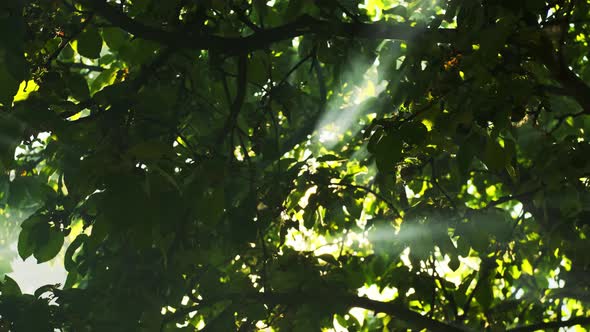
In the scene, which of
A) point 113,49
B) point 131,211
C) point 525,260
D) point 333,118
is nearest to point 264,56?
point 113,49

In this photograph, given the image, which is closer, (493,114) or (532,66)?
(493,114)

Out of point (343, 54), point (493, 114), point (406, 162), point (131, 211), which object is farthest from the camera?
point (343, 54)

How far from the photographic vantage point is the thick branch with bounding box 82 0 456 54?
2266mm

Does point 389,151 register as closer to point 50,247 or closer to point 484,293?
point 50,247

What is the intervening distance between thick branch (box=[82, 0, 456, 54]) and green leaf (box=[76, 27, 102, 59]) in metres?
0.21

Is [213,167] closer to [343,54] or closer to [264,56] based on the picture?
[264,56]

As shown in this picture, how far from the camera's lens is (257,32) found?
8.87ft

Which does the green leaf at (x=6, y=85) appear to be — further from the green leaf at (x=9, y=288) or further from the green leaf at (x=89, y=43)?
the green leaf at (x=9, y=288)

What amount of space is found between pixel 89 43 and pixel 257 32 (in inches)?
26.3

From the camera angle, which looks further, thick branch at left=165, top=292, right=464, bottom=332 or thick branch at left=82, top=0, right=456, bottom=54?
thick branch at left=165, top=292, right=464, bottom=332

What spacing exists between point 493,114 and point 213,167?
86cm

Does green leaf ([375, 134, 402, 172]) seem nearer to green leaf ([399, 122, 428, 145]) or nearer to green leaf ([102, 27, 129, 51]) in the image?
green leaf ([399, 122, 428, 145])

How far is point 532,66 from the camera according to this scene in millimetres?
2344

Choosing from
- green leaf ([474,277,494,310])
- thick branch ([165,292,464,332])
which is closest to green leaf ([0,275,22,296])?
thick branch ([165,292,464,332])
